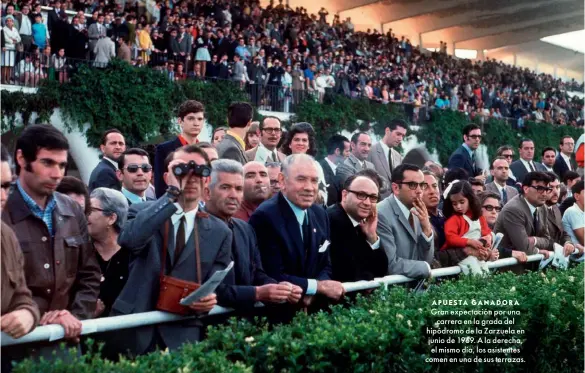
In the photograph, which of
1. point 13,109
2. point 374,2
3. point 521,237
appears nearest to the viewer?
point 521,237

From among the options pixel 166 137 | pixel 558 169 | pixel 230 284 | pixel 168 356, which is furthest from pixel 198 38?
pixel 168 356

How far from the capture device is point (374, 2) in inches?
1547

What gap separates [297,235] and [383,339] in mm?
1297

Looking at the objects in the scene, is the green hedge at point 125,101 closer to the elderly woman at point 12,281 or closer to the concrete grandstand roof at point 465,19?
the elderly woman at point 12,281

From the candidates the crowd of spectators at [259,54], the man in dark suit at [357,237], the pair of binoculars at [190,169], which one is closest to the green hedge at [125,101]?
the crowd of spectators at [259,54]

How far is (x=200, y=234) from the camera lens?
448 centimetres

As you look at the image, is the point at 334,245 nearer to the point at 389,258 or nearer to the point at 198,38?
the point at 389,258

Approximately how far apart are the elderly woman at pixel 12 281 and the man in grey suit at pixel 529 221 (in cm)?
521

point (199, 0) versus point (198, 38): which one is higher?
point (199, 0)

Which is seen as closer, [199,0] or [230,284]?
[230,284]

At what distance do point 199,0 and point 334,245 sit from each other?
61.6ft

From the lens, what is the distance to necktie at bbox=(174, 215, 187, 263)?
4.42 m

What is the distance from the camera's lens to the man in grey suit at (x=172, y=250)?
13.8 feet

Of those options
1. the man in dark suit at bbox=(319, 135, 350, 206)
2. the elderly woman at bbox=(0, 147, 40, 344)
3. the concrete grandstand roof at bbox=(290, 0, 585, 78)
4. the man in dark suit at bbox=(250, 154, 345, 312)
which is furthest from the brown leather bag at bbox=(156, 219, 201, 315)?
the concrete grandstand roof at bbox=(290, 0, 585, 78)
